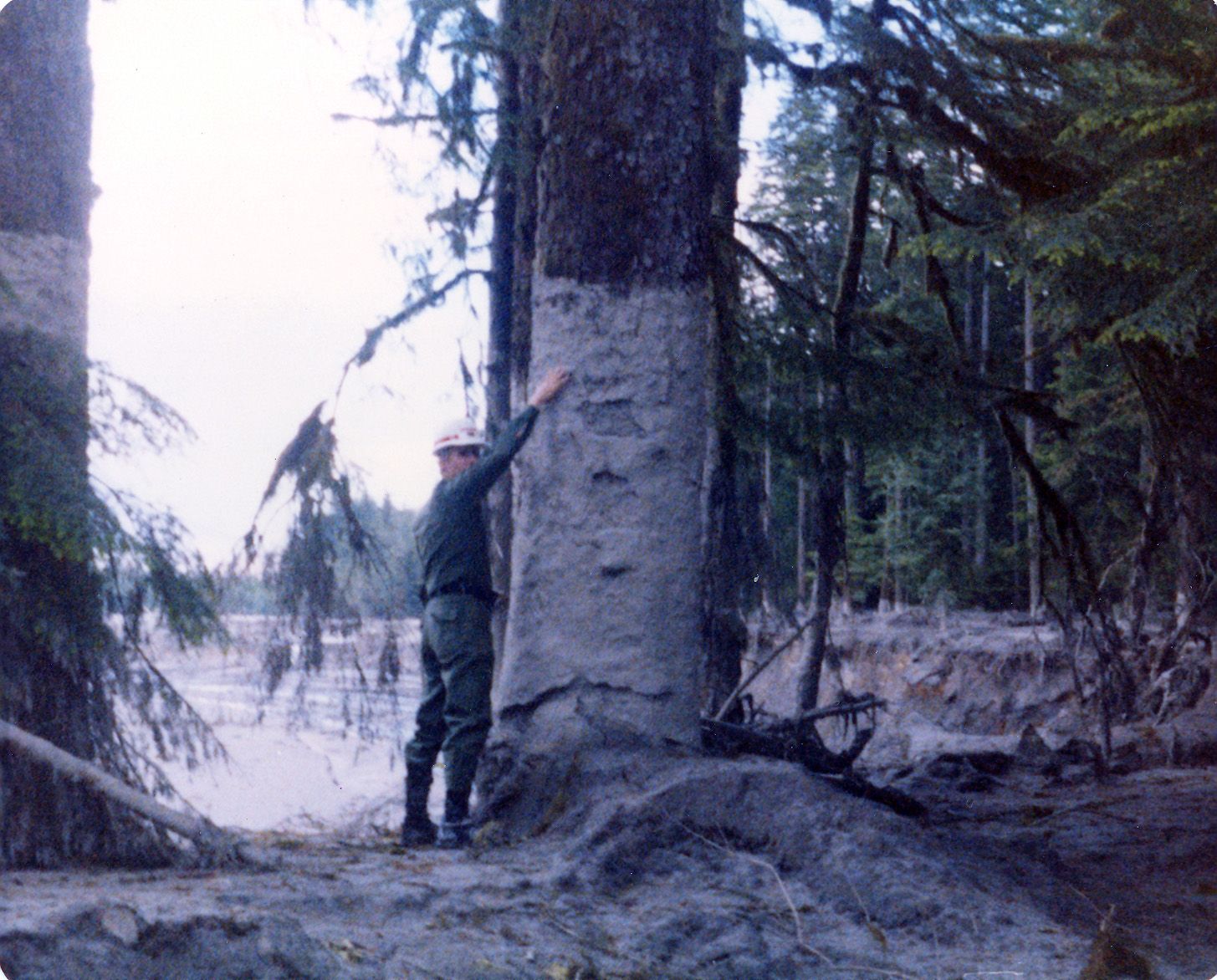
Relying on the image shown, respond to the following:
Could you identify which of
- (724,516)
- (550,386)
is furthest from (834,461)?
(550,386)

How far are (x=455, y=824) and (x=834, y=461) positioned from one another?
4.34 m

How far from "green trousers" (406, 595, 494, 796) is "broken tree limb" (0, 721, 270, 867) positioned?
1334mm

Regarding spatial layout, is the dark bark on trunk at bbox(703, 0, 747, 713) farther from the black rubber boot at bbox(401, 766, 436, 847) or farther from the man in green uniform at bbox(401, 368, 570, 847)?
the black rubber boot at bbox(401, 766, 436, 847)

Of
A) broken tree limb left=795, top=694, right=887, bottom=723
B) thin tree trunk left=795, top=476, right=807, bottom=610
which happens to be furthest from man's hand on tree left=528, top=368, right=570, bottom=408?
thin tree trunk left=795, top=476, right=807, bottom=610

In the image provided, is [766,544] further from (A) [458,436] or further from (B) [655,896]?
(B) [655,896]

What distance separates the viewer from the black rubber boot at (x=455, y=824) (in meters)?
5.55

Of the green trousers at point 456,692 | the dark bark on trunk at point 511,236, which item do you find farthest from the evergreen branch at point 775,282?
the green trousers at point 456,692

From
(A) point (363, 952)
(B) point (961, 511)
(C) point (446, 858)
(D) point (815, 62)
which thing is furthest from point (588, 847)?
(B) point (961, 511)

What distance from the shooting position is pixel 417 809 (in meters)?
6.11

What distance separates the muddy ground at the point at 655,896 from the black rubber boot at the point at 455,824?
0.24m

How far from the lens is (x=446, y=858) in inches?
197

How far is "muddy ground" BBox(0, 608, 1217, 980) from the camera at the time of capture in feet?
11.3

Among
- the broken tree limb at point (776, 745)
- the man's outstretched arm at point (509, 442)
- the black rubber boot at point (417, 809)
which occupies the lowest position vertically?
the black rubber boot at point (417, 809)

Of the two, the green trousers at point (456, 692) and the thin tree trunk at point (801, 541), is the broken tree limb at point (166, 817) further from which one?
the thin tree trunk at point (801, 541)
